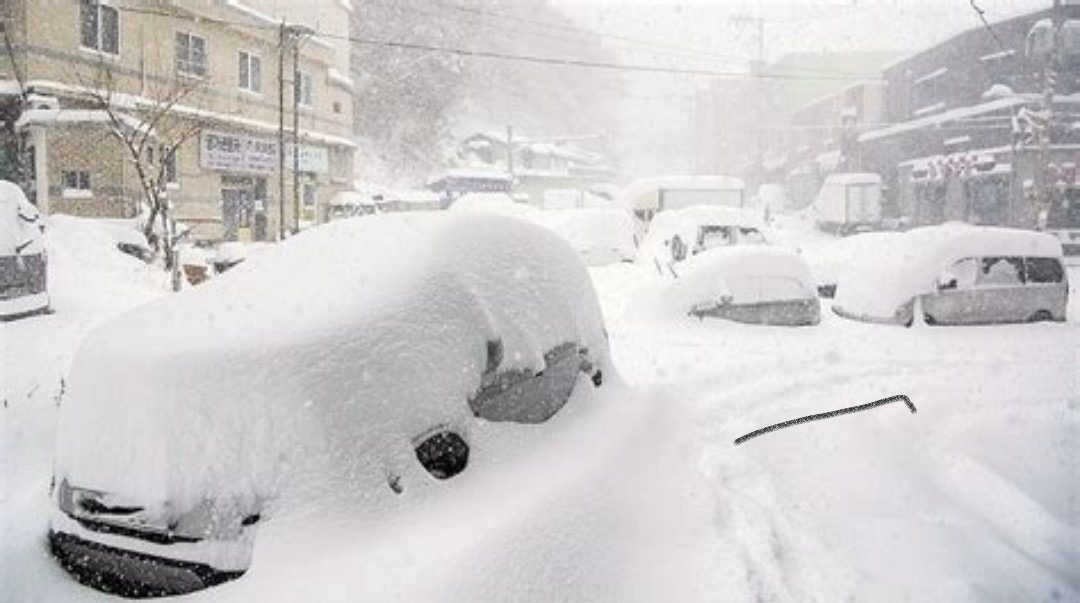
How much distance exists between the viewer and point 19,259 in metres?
9.24

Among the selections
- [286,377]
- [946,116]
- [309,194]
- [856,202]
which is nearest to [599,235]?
[286,377]

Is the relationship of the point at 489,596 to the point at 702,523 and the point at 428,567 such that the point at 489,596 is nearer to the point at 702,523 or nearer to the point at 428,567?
the point at 428,567

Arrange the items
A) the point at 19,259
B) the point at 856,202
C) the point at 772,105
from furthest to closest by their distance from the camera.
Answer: the point at 772,105 → the point at 856,202 → the point at 19,259

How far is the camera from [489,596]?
301 centimetres

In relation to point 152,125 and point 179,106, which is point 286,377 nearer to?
point 152,125

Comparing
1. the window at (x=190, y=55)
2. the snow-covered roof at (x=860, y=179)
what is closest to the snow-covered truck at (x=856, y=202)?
the snow-covered roof at (x=860, y=179)

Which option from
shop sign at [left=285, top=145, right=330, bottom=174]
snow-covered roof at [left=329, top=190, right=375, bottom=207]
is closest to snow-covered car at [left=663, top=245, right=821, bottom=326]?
shop sign at [left=285, top=145, right=330, bottom=174]

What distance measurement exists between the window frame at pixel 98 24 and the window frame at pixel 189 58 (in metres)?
2.33

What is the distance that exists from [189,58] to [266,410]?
27.4m

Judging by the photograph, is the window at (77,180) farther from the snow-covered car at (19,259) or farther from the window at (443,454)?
the window at (443,454)

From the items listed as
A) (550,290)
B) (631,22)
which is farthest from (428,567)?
(631,22)

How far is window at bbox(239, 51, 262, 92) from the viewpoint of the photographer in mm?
29719

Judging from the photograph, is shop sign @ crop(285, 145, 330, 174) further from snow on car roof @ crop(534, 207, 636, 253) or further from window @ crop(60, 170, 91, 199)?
snow on car roof @ crop(534, 207, 636, 253)

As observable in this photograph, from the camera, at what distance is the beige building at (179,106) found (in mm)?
20922
